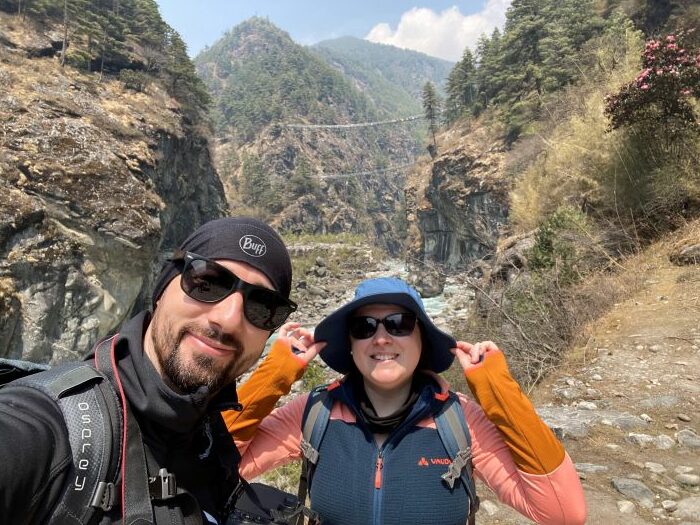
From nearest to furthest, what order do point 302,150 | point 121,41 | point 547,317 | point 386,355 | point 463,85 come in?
1. point 386,355
2. point 547,317
3. point 121,41
4. point 463,85
5. point 302,150

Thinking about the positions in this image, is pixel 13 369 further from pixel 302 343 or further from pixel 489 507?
pixel 489 507

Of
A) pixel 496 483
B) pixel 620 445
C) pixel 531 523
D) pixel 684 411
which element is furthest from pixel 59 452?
pixel 684 411

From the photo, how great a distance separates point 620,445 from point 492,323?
469cm

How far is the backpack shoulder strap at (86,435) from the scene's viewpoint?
0.94 metres

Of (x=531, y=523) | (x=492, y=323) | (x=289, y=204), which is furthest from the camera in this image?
(x=289, y=204)

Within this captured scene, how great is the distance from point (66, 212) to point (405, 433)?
16668 mm

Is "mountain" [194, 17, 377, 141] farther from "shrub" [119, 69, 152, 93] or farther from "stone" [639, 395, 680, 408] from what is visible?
"stone" [639, 395, 680, 408]

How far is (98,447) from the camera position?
981 millimetres

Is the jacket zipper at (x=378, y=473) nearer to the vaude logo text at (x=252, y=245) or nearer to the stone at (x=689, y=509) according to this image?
the vaude logo text at (x=252, y=245)

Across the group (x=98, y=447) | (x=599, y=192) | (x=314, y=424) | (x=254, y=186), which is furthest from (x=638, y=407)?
(x=254, y=186)

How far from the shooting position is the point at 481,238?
28562mm

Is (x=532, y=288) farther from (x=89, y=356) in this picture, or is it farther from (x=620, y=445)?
(x=89, y=356)

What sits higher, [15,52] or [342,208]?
[15,52]

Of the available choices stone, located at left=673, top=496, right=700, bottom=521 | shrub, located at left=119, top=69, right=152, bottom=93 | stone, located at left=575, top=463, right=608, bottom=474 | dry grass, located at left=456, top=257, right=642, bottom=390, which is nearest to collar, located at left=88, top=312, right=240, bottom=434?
stone, located at left=673, top=496, right=700, bottom=521
